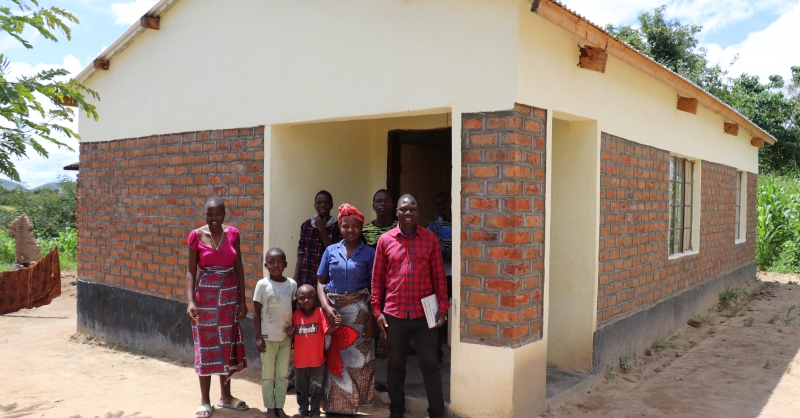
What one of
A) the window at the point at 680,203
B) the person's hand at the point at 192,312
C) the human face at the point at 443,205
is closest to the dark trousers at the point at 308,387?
the person's hand at the point at 192,312

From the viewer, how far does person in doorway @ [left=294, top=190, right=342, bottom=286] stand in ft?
17.5

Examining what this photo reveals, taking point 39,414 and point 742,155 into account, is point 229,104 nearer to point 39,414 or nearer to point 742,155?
point 39,414

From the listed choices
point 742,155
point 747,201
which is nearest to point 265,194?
point 742,155

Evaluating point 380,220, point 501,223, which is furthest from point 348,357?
point 501,223

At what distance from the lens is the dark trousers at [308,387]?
4.76 m

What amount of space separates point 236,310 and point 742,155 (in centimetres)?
980

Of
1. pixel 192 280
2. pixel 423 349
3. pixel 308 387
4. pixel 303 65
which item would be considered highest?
pixel 303 65

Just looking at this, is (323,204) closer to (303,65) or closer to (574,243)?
(303,65)

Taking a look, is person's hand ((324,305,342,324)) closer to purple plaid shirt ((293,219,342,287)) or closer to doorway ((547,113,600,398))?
purple plaid shirt ((293,219,342,287))

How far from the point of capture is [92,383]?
6000 mm

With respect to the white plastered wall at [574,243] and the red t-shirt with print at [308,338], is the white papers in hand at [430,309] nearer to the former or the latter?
the red t-shirt with print at [308,338]

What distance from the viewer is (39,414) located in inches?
200

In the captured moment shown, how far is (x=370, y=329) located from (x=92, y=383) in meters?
3.14

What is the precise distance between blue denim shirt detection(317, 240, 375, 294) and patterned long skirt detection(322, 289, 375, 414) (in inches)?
2.4
